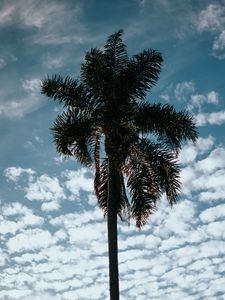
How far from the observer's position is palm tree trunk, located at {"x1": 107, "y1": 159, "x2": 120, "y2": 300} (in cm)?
1778

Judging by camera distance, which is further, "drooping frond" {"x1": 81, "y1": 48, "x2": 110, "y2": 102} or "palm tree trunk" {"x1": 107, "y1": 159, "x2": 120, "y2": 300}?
"drooping frond" {"x1": 81, "y1": 48, "x2": 110, "y2": 102}

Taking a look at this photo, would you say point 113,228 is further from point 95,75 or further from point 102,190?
point 95,75

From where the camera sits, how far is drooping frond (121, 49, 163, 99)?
22.1 metres


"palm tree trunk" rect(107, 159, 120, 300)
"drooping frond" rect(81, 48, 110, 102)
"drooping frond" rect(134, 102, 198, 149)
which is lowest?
"palm tree trunk" rect(107, 159, 120, 300)

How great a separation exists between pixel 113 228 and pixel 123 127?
389 centimetres

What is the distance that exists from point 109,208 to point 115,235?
1085 mm

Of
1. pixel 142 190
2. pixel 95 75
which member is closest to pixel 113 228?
pixel 142 190

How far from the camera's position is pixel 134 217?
20.2 m

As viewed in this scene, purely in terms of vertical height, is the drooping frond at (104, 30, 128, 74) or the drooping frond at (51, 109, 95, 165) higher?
the drooping frond at (104, 30, 128, 74)

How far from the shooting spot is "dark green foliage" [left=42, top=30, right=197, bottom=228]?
2008cm

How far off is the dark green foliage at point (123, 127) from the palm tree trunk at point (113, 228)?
291 mm

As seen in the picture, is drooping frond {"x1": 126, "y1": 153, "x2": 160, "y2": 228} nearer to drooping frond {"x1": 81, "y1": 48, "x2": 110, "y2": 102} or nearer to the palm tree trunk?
the palm tree trunk

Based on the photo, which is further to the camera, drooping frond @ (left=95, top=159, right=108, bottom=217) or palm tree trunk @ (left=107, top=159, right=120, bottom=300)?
drooping frond @ (left=95, top=159, right=108, bottom=217)

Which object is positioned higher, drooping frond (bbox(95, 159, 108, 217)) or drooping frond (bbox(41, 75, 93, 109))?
drooping frond (bbox(41, 75, 93, 109))
